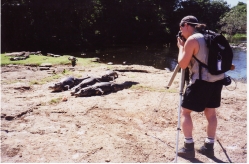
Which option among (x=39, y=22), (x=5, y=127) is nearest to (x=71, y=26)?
(x=39, y=22)

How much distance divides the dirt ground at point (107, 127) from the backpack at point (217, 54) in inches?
54.2

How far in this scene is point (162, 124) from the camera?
5.35 meters

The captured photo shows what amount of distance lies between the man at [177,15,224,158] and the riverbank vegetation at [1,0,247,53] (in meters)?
20.3

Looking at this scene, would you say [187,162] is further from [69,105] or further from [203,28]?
[69,105]

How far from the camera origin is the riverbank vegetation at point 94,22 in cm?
2509

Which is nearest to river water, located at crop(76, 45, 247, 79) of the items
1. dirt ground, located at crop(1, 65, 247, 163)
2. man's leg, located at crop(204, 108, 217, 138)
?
dirt ground, located at crop(1, 65, 247, 163)

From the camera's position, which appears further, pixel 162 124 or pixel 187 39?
pixel 162 124

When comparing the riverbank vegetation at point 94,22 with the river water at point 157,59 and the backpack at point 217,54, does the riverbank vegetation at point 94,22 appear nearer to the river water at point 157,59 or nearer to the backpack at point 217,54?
the river water at point 157,59

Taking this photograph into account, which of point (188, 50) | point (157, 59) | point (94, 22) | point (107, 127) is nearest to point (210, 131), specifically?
point (188, 50)

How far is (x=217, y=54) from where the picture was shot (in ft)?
11.9

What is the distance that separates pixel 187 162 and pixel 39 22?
2490cm

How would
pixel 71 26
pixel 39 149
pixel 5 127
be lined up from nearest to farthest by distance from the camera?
pixel 39 149 → pixel 5 127 → pixel 71 26

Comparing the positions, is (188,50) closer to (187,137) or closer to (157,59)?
(187,137)

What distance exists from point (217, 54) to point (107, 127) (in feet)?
8.13
